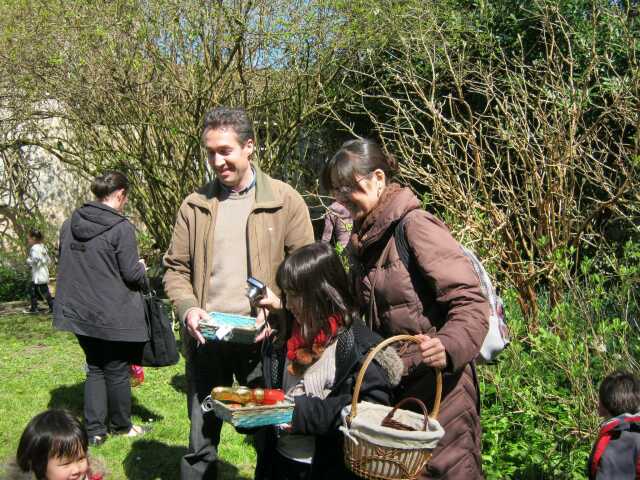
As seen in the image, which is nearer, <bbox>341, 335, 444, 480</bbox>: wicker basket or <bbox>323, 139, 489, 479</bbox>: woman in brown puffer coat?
<bbox>341, 335, 444, 480</bbox>: wicker basket

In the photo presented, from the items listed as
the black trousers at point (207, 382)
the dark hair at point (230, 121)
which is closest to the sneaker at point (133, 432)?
the black trousers at point (207, 382)

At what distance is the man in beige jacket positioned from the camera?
11.0 ft

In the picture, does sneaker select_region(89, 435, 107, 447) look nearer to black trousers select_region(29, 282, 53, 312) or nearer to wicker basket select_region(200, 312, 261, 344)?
wicker basket select_region(200, 312, 261, 344)

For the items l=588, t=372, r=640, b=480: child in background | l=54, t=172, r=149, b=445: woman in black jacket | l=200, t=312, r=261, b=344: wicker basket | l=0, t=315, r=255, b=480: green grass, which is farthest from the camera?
l=54, t=172, r=149, b=445: woman in black jacket

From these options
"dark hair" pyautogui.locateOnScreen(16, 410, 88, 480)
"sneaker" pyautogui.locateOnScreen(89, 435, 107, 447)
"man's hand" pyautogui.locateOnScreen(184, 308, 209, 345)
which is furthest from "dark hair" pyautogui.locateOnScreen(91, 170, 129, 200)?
"dark hair" pyautogui.locateOnScreen(16, 410, 88, 480)

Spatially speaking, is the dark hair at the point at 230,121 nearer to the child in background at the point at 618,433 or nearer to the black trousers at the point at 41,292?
the child in background at the point at 618,433

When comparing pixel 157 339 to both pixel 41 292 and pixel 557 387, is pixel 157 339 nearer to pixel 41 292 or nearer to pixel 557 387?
pixel 557 387

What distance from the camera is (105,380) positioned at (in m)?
5.10

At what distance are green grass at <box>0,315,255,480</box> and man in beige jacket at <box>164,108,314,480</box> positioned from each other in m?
0.88

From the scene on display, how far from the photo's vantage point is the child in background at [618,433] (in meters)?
2.79

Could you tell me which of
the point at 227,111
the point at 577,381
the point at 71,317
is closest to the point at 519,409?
the point at 577,381

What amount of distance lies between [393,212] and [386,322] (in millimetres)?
385

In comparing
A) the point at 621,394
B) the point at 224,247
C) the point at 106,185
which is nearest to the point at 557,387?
the point at 621,394

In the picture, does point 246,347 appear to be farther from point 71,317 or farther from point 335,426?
point 71,317
